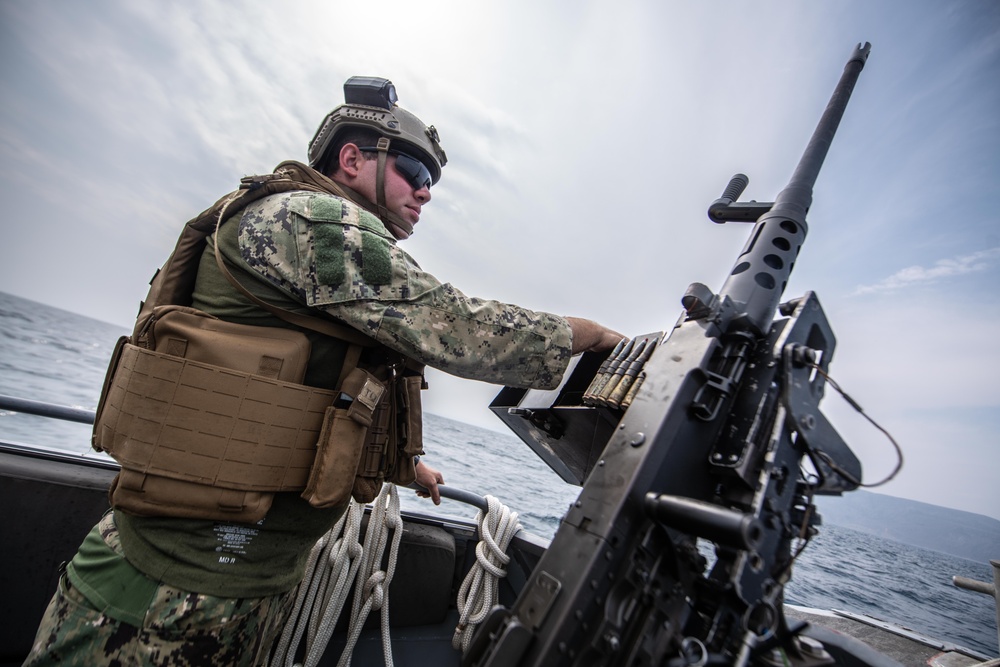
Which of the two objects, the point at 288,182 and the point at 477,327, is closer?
the point at 477,327

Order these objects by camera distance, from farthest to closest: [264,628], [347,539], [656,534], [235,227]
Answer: [347,539], [235,227], [264,628], [656,534]

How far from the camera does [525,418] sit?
231 centimetres

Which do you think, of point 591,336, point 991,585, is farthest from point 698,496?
point 991,585

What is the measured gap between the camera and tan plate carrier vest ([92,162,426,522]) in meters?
1.42

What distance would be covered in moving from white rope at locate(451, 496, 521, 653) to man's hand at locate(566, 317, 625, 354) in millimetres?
1648

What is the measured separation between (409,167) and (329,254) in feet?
3.14

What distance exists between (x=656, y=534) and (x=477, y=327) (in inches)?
33.6

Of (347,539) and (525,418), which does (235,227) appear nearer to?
(525,418)

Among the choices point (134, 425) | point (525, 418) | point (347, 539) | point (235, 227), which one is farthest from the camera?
point (347, 539)

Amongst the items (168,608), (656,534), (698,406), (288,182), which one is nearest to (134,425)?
(168,608)

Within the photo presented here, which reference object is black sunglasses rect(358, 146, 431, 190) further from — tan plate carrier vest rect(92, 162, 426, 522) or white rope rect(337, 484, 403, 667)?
white rope rect(337, 484, 403, 667)

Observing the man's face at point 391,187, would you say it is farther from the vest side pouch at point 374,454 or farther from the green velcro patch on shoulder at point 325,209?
the vest side pouch at point 374,454

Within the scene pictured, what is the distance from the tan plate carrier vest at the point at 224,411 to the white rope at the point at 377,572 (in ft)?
3.48

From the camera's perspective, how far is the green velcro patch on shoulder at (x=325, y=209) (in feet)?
5.20
